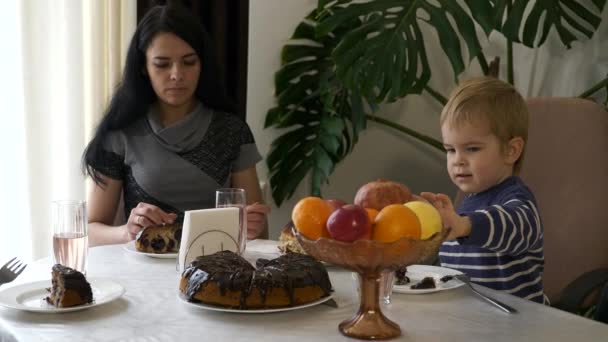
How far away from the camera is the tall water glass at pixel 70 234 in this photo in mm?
1402

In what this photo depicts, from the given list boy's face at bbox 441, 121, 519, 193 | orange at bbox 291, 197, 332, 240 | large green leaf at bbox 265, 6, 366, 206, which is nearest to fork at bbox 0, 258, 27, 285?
orange at bbox 291, 197, 332, 240

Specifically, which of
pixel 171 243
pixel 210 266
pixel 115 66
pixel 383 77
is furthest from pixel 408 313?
pixel 115 66

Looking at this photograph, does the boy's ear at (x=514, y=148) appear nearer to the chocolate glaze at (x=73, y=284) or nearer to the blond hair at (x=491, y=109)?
the blond hair at (x=491, y=109)

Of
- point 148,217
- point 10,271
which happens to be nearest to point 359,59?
point 148,217

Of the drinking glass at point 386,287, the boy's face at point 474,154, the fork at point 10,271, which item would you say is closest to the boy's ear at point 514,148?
the boy's face at point 474,154

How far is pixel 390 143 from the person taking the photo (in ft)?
11.4

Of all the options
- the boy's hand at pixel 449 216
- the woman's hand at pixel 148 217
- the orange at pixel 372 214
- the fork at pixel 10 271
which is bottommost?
the fork at pixel 10 271

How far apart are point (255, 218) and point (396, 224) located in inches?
37.0

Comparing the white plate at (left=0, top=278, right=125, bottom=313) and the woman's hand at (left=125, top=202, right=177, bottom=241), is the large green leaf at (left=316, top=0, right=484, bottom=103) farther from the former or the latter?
the white plate at (left=0, top=278, right=125, bottom=313)

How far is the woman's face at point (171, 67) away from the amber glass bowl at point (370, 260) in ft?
4.24

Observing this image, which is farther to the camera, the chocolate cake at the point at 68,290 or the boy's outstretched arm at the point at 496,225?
the boy's outstretched arm at the point at 496,225

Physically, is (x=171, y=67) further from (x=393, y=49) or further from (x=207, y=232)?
(x=207, y=232)

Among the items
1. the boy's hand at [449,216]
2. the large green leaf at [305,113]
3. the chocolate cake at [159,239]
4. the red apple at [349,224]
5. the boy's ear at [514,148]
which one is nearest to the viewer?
the red apple at [349,224]

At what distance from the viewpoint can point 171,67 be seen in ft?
7.42
